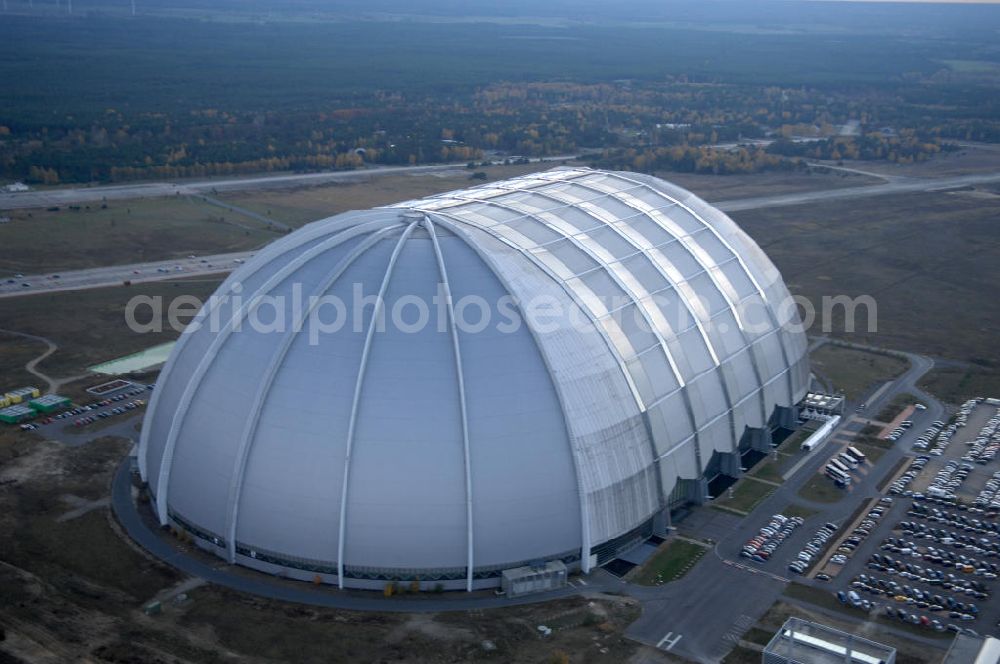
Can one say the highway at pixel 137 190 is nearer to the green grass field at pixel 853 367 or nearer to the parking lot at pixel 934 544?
the green grass field at pixel 853 367

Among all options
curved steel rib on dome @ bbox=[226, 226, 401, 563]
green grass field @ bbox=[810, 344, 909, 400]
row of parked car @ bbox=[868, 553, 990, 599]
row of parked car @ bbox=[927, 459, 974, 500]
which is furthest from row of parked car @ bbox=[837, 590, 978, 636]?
green grass field @ bbox=[810, 344, 909, 400]

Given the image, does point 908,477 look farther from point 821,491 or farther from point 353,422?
point 353,422

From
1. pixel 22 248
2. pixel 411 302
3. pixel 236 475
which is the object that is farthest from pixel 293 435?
pixel 22 248

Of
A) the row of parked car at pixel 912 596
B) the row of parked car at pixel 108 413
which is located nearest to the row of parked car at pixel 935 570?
the row of parked car at pixel 912 596

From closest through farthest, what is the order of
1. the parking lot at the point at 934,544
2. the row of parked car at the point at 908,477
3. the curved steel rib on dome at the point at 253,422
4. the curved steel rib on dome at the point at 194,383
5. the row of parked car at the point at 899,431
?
the parking lot at the point at 934,544, the curved steel rib on dome at the point at 253,422, the curved steel rib on dome at the point at 194,383, the row of parked car at the point at 908,477, the row of parked car at the point at 899,431

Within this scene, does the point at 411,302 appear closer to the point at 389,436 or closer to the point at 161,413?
the point at 389,436

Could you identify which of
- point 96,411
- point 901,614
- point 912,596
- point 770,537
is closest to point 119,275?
point 96,411
